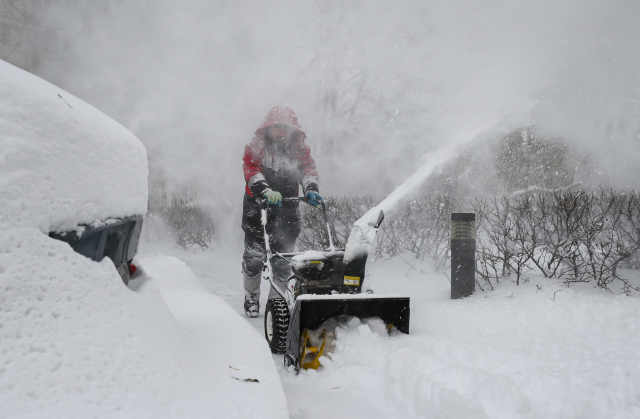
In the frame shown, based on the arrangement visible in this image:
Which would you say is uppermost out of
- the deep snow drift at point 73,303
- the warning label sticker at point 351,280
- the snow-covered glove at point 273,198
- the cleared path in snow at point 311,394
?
the snow-covered glove at point 273,198

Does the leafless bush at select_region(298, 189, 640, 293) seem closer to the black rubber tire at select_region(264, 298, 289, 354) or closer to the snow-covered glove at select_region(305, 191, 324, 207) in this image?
the snow-covered glove at select_region(305, 191, 324, 207)

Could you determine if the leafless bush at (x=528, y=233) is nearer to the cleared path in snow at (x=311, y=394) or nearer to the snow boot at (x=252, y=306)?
the snow boot at (x=252, y=306)

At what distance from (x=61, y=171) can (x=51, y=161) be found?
3 centimetres

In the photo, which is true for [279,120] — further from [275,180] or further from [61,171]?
[61,171]

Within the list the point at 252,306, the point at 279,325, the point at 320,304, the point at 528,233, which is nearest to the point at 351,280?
the point at 320,304

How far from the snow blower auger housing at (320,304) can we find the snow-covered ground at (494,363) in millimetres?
132

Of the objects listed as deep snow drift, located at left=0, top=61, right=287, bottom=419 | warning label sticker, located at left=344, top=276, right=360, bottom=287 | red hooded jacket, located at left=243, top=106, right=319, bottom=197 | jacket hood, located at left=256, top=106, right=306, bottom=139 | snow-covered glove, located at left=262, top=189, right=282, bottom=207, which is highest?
jacket hood, located at left=256, top=106, right=306, bottom=139

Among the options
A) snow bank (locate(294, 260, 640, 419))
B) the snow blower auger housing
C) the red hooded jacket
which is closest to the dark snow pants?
the red hooded jacket

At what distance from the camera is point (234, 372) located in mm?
1491

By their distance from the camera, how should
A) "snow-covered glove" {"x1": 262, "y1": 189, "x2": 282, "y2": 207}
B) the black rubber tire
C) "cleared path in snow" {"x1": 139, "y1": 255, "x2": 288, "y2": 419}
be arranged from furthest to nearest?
"snow-covered glove" {"x1": 262, "y1": 189, "x2": 282, "y2": 207}
the black rubber tire
"cleared path in snow" {"x1": 139, "y1": 255, "x2": 288, "y2": 419}

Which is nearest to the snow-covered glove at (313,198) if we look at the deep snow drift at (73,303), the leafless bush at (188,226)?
the deep snow drift at (73,303)

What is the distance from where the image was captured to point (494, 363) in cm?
254

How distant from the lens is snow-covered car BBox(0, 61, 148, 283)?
949 millimetres

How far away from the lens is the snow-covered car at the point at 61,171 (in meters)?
0.95
